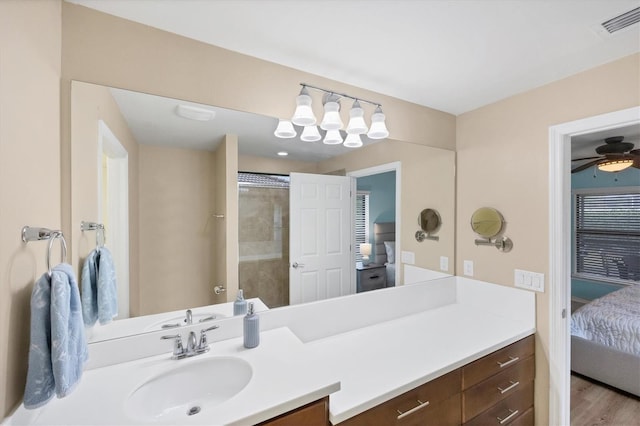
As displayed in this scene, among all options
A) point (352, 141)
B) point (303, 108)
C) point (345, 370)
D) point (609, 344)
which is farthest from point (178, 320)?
point (609, 344)

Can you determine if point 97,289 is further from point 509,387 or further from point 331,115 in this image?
point 509,387

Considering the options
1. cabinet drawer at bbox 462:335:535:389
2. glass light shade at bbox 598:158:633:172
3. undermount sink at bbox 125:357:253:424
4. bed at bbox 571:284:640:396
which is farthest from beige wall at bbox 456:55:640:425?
glass light shade at bbox 598:158:633:172

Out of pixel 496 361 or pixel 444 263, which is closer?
pixel 496 361

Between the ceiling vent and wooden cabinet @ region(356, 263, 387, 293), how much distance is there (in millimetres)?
1596

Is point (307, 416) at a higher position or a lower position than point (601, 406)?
higher

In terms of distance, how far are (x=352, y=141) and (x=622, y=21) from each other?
1.25 meters

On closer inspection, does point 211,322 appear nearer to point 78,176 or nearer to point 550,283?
point 78,176

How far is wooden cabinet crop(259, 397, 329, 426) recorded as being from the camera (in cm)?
87

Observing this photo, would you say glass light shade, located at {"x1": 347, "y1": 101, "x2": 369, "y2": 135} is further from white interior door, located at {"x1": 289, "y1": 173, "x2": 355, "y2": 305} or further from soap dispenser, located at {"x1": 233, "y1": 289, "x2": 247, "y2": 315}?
soap dispenser, located at {"x1": 233, "y1": 289, "x2": 247, "y2": 315}

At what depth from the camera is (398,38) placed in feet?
4.19

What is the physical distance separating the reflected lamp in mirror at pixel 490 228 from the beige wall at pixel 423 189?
186 millimetres

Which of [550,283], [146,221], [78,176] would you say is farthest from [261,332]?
[550,283]

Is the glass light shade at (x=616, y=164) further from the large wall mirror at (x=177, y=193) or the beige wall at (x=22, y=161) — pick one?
the beige wall at (x=22, y=161)

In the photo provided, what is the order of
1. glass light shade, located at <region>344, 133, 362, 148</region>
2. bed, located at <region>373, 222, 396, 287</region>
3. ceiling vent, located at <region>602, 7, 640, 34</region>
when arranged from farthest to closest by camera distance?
bed, located at <region>373, 222, 396, 287</region>
glass light shade, located at <region>344, 133, 362, 148</region>
ceiling vent, located at <region>602, 7, 640, 34</region>
